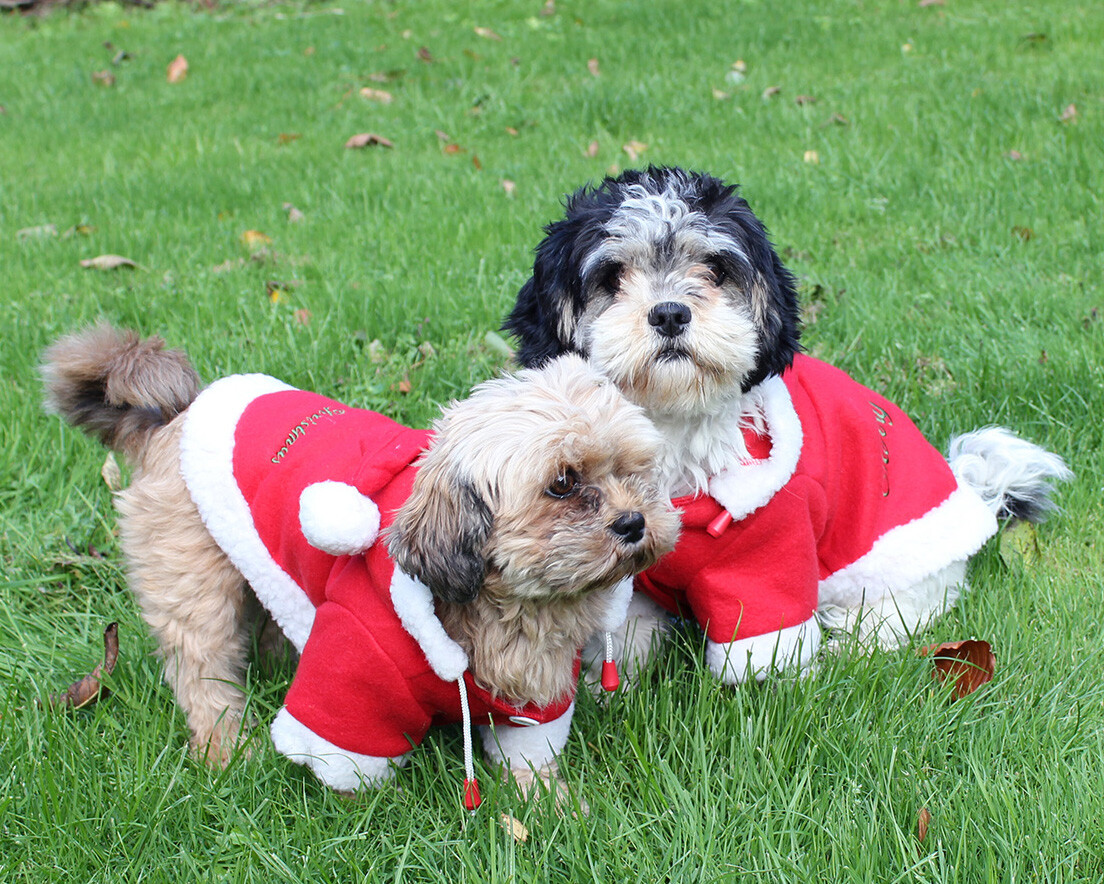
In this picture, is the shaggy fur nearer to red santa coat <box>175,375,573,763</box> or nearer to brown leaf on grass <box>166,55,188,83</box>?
red santa coat <box>175,375,573,763</box>

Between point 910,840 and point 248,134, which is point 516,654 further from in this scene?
point 248,134

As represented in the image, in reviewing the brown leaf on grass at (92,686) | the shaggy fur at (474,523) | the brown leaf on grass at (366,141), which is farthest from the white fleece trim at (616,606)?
the brown leaf on grass at (366,141)

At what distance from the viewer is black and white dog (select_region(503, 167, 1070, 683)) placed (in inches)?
102

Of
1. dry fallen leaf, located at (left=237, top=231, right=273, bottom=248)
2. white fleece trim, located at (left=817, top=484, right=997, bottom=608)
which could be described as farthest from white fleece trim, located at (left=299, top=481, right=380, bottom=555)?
dry fallen leaf, located at (left=237, top=231, right=273, bottom=248)

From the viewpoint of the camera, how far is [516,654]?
7.59ft

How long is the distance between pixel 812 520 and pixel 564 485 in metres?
1.03

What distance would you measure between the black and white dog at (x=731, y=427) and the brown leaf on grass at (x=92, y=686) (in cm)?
140

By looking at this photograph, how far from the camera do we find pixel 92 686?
2.69 m

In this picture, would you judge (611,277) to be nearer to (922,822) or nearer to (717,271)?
(717,271)

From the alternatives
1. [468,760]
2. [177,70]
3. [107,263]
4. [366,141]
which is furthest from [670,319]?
[177,70]

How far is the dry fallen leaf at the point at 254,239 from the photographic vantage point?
5.41 metres

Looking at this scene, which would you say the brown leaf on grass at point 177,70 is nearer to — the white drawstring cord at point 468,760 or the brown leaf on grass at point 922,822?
the white drawstring cord at point 468,760

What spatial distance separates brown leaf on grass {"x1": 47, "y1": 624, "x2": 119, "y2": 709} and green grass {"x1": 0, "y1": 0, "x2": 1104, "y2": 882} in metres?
0.07

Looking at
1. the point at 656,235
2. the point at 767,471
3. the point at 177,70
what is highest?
the point at 656,235
